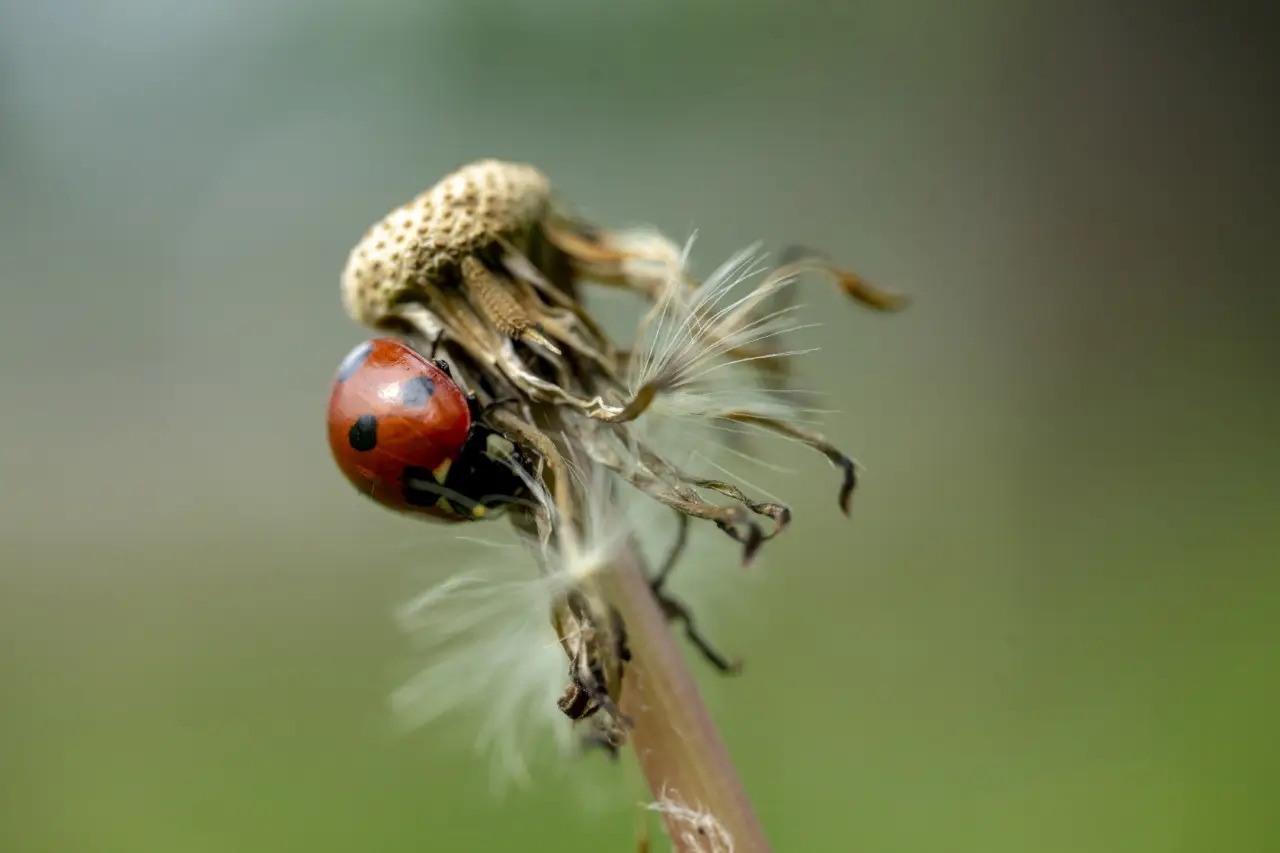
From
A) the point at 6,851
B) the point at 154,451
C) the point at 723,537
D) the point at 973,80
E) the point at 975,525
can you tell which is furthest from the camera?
the point at 154,451

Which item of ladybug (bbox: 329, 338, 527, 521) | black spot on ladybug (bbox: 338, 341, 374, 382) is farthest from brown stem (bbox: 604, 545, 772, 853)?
black spot on ladybug (bbox: 338, 341, 374, 382)

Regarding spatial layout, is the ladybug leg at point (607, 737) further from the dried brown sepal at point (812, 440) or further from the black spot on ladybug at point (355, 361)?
the black spot on ladybug at point (355, 361)

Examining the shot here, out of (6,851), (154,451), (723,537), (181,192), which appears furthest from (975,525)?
(181,192)

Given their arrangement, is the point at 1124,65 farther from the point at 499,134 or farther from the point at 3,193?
the point at 3,193

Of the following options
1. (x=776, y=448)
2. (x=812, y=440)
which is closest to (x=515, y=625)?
(x=812, y=440)

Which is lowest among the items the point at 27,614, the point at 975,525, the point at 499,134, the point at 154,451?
the point at 27,614

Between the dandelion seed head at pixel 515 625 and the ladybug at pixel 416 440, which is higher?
the ladybug at pixel 416 440

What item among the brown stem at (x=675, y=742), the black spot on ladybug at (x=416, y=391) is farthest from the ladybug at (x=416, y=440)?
the brown stem at (x=675, y=742)
